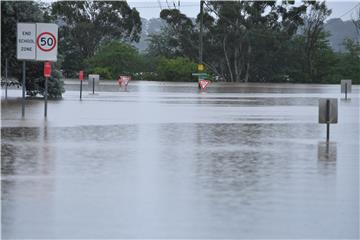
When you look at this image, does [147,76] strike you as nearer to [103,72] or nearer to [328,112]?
[103,72]

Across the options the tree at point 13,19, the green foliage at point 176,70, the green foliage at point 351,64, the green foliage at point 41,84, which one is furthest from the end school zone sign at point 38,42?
the green foliage at point 351,64

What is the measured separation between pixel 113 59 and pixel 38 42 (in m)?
65.5

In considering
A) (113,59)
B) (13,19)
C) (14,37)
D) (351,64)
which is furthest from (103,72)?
(13,19)

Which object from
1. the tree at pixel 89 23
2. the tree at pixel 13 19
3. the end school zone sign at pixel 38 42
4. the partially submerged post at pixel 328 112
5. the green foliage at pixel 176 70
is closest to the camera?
the partially submerged post at pixel 328 112

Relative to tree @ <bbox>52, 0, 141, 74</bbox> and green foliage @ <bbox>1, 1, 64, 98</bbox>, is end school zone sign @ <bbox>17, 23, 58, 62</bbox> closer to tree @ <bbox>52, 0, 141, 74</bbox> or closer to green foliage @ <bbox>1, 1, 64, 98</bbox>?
green foliage @ <bbox>1, 1, 64, 98</bbox>

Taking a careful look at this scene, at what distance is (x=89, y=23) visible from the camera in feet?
310

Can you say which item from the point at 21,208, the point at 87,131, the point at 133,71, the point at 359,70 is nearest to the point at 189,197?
the point at 21,208

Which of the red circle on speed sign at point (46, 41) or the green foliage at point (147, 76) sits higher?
the red circle on speed sign at point (46, 41)

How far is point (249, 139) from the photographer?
56.6 ft

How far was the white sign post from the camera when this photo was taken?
71.2 ft

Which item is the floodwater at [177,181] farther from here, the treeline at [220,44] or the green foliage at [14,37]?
the treeline at [220,44]

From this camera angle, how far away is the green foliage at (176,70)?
8294cm

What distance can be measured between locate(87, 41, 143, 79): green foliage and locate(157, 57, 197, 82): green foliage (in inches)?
172

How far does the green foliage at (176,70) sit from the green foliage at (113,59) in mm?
4369
